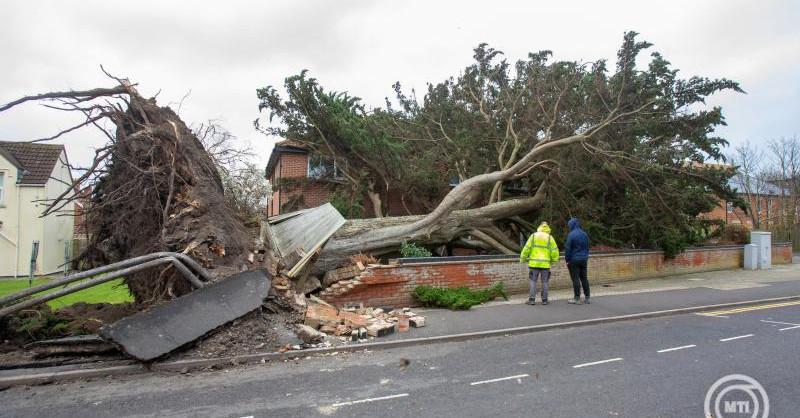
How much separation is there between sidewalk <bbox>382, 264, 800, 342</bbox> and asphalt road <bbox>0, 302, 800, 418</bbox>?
0.96 metres

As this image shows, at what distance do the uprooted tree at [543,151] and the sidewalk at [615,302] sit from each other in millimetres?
2519

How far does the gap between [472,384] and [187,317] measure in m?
3.80

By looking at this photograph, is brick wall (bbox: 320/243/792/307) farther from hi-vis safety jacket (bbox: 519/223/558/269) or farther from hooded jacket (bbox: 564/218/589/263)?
hooded jacket (bbox: 564/218/589/263)

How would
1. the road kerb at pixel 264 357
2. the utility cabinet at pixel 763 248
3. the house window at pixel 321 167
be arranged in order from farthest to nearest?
1. the utility cabinet at pixel 763 248
2. the house window at pixel 321 167
3. the road kerb at pixel 264 357

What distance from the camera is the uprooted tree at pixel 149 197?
7.86 m

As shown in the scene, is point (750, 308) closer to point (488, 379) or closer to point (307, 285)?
point (488, 379)

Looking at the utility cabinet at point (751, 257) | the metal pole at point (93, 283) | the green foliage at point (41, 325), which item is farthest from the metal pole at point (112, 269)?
the utility cabinet at point (751, 257)

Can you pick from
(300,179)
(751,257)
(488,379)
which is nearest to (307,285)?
(488,379)

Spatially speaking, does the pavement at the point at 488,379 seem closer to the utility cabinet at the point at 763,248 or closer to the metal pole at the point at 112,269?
the metal pole at the point at 112,269

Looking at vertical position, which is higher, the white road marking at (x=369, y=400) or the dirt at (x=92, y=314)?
the dirt at (x=92, y=314)

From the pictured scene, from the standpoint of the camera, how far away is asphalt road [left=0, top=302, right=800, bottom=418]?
4.39 m

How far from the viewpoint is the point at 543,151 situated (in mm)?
14688

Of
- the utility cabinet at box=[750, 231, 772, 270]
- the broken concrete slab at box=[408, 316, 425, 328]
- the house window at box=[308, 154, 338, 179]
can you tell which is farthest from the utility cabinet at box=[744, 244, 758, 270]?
the broken concrete slab at box=[408, 316, 425, 328]

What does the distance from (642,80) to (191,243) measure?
12854 mm
